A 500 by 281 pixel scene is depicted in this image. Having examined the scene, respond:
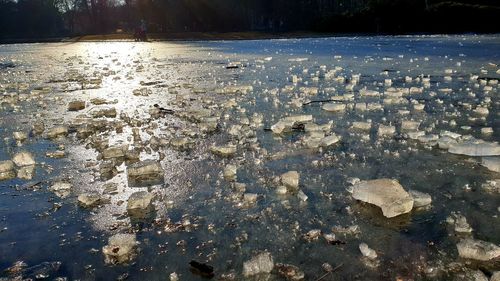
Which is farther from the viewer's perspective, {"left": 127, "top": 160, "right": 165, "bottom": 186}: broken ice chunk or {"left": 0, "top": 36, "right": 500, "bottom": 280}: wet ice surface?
{"left": 127, "top": 160, "right": 165, "bottom": 186}: broken ice chunk

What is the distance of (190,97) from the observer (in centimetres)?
585

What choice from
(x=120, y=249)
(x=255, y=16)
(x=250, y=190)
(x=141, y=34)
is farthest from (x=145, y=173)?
(x=255, y=16)

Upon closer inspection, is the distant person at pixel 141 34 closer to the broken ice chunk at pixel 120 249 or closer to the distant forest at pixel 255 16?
the distant forest at pixel 255 16

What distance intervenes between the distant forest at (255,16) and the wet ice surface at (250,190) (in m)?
31.0

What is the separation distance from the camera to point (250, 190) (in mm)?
2406

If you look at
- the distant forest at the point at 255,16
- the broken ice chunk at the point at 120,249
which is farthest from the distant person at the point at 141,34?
the broken ice chunk at the point at 120,249

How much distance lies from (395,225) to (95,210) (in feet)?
5.46

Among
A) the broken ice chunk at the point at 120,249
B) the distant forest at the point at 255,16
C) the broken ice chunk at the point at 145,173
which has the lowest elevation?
the broken ice chunk at the point at 120,249

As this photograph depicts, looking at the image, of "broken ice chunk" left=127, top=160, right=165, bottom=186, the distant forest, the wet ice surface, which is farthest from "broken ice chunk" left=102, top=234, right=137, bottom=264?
the distant forest

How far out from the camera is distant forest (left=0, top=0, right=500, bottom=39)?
31828 millimetres

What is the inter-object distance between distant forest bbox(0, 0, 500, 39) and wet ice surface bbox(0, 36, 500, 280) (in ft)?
102

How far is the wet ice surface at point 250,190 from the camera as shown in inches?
66.1

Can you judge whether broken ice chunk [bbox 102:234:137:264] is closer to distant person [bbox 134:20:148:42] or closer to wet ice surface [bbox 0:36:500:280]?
wet ice surface [bbox 0:36:500:280]

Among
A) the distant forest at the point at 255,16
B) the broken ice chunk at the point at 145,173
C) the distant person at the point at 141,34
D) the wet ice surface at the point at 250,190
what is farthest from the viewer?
the distant person at the point at 141,34
